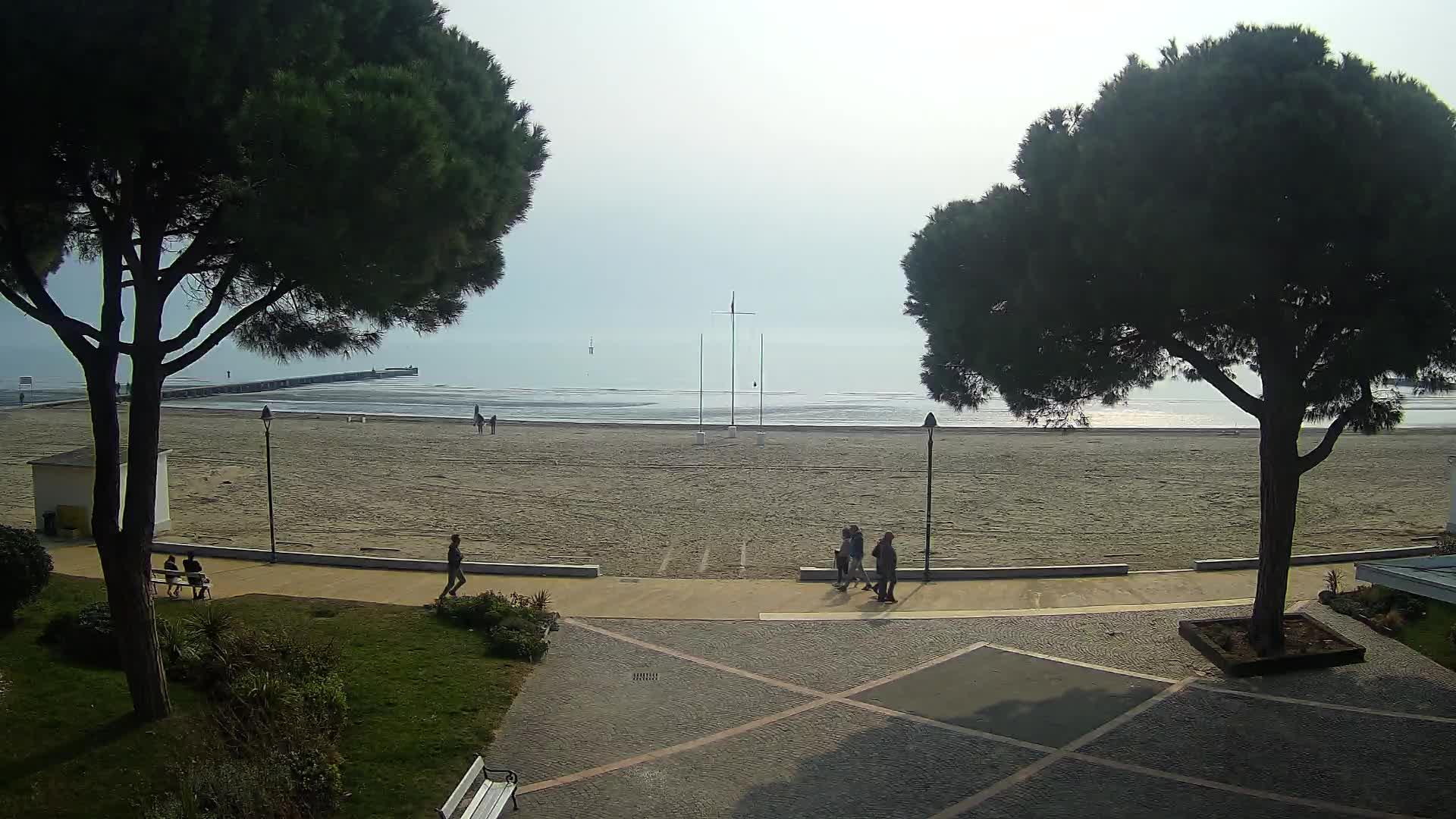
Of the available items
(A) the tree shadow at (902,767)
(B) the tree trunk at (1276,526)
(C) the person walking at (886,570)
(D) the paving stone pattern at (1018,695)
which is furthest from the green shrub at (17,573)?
(B) the tree trunk at (1276,526)

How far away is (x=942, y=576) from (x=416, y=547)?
1215 centimetres

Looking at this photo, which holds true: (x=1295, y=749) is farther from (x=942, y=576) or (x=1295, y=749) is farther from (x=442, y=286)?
(x=442, y=286)

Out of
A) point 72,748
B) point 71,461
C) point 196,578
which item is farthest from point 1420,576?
point 71,461

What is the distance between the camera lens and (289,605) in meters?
14.0

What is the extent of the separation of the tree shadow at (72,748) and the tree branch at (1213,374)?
12968mm

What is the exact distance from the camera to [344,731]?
9.20 metres

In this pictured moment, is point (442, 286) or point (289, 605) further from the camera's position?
point (289, 605)

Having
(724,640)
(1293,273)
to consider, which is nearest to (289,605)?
(724,640)

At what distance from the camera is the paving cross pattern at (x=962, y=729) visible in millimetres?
8406

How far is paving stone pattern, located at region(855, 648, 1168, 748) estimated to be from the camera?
1016 cm

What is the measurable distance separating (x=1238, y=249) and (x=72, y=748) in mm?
13289

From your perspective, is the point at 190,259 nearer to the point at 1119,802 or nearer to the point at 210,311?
the point at 210,311

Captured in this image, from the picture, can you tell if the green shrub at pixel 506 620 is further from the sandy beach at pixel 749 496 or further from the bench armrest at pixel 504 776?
the sandy beach at pixel 749 496

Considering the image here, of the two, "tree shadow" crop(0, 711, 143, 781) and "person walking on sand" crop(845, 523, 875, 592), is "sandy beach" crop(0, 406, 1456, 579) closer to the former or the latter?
"person walking on sand" crop(845, 523, 875, 592)
